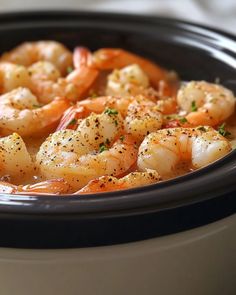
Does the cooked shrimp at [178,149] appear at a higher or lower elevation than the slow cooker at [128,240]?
higher

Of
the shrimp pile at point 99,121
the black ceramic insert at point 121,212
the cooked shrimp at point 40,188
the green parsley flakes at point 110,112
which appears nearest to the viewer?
the black ceramic insert at point 121,212

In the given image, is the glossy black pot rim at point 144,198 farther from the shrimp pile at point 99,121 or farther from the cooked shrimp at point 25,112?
the cooked shrimp at point 25,112

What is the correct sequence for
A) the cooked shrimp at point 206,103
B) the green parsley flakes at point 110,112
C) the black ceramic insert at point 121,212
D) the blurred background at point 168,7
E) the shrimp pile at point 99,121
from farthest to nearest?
the blurred background at point 168,7, the cooked shrimp at point 206,103, the green parsley flakes at point 110,112, the shrimp pile at point 99,121, the black ceramic insert at point 121,212

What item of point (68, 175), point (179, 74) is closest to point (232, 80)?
point (179, 74)

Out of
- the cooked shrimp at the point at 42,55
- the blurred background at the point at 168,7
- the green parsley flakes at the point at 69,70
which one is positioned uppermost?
the blurred background at the point at 168,7

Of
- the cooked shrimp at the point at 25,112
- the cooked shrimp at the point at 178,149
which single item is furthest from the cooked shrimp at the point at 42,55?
the cooked shrimp at the point at 178,149

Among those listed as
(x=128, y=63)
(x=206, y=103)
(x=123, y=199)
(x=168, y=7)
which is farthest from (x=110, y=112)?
(x=168, y=7)

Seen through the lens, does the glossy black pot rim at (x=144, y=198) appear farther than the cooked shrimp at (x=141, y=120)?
No
